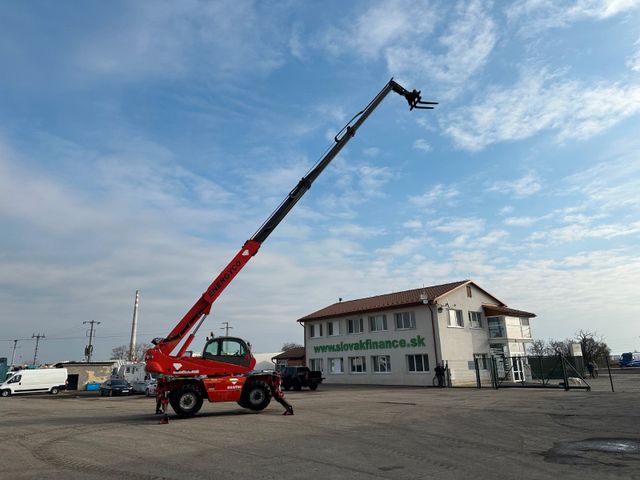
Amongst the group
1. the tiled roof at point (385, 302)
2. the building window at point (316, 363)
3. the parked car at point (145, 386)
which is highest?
the tiled roof at point (385, 302)

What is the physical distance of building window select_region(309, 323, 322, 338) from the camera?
149 ft

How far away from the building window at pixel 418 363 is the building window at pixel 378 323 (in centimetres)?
357

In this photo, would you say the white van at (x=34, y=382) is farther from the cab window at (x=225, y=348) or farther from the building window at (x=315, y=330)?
the cab window at (x=225, y=348)

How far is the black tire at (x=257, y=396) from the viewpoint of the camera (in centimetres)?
1634

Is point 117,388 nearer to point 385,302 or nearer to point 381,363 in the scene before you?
point 381,363

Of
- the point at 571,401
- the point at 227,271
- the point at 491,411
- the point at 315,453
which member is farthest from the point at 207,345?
the point at 571,401

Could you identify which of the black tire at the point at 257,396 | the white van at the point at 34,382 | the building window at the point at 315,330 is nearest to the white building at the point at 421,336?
the building window at the point at 315,330

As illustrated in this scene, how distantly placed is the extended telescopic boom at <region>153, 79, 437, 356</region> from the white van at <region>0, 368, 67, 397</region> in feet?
108

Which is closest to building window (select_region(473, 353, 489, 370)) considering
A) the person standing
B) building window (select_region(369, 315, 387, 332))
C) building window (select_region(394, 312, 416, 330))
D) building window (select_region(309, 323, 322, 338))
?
building window (select_region(394, 312, 416, 330))

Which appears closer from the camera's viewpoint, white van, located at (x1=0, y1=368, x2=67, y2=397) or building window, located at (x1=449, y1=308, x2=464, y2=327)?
building window, located at (x1=449, y1=308, x2=464, y2=327)

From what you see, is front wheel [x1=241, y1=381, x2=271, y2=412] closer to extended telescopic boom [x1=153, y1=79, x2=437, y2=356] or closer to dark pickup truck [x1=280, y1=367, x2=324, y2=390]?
extended telescopic boom [x1=153, y1=79, x2=437, y2=356]

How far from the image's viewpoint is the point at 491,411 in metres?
15.9

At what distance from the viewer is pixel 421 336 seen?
36062 millimetres

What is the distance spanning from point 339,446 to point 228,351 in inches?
312
